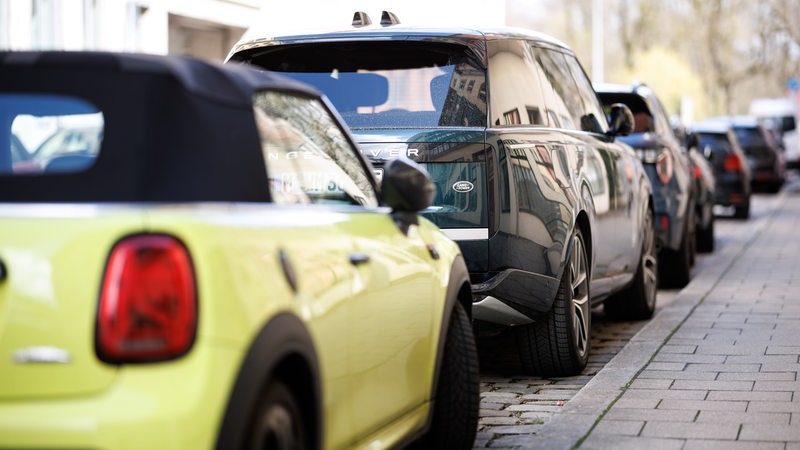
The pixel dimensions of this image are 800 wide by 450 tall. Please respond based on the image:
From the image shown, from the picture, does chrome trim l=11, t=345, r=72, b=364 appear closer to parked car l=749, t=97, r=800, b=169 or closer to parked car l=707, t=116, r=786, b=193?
parked car l=707, t=116, r=786, b=193

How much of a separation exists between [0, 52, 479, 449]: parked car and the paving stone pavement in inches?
68.5

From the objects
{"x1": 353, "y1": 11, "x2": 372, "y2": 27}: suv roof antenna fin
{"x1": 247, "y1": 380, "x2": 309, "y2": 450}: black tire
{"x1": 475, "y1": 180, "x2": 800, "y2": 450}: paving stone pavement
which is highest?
{"x1": 353, "y1": 11, "x2": 372, "y2": 27}: suv roof antenna fin

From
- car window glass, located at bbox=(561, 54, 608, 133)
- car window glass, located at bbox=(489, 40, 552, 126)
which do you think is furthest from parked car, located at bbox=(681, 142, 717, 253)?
car window glass, located at bbox=(489, 40, 552, 126)

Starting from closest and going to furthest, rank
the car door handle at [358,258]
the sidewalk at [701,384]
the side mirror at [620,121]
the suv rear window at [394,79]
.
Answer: the car door handle at [358,258]
the sidewalk at [701,384]
the suv rear window at [394,79]
the side mirror at [620,121]

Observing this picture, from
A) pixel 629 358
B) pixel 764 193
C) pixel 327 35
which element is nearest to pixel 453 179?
pixel 327 35

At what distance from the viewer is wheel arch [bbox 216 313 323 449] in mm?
3520

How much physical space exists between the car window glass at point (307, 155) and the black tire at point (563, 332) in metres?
2.78

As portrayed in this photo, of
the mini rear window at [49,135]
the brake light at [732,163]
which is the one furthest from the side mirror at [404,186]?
the brake light at [732,163]

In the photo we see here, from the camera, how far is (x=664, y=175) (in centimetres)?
1315

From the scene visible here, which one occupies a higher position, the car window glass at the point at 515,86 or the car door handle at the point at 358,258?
the car window glass at the point at 515,86

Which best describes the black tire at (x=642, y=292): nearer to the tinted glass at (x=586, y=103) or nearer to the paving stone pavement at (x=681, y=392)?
the paving stone pavement at (x=681, y=392)

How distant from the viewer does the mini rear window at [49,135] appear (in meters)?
3.98

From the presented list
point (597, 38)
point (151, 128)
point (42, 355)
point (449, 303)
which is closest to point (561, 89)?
point (449, 303)

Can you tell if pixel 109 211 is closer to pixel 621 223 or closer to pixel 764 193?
pixel 621 223
